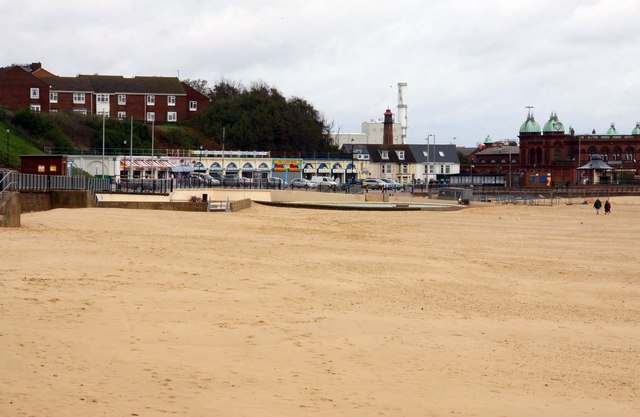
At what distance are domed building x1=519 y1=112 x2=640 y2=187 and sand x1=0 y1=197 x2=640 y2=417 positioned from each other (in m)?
96.9

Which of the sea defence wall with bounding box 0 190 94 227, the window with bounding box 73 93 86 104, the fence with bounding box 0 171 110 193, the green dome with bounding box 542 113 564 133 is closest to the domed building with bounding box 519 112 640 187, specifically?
the green dome with bounding box 542 113 564 133

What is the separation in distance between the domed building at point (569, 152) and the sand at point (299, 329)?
9688 cm

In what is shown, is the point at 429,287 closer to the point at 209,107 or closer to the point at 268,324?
the point at 268,324

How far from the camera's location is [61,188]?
148 ft

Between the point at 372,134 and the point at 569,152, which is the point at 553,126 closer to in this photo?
the point at 569,152

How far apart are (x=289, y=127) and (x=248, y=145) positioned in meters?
4.74

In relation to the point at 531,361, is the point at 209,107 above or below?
above

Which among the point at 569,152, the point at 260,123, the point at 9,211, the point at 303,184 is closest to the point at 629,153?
the point at 569,152

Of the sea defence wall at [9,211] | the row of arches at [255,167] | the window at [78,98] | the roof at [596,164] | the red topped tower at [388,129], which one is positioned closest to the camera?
the sea defence wall at [9,211]

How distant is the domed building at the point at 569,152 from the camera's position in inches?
4894

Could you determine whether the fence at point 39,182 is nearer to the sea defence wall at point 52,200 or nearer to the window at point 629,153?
the sea defence wall at point 52,200

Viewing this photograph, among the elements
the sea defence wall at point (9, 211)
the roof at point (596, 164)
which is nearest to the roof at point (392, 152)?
the roof at point (596, 164)

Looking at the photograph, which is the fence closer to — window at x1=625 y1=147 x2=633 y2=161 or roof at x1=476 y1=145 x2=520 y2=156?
window at x1=625 y1=147 x2=633 y2=161

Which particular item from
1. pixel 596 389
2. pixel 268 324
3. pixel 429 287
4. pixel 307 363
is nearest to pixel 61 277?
pixel 268 324
